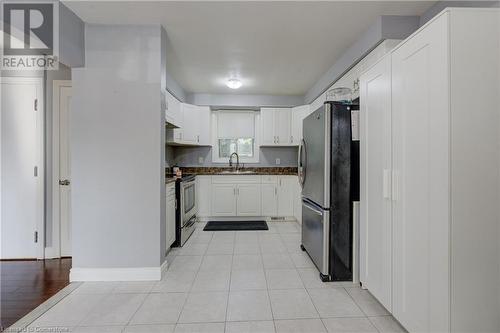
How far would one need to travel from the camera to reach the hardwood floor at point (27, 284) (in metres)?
1.99

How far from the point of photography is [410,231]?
150 centimetres

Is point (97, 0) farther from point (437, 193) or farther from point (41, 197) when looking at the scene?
point (437, 193)

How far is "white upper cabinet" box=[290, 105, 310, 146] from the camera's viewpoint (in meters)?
4.95

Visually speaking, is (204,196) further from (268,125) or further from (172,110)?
(268,125)

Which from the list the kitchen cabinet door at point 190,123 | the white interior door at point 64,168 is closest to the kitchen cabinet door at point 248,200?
the kitchen cabinet door at point 190,123

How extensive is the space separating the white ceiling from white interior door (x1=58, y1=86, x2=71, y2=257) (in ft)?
3.79

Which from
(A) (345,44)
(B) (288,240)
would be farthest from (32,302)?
(A) (345,44)

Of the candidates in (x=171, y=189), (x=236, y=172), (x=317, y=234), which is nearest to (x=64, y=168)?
(x=171, y=189)

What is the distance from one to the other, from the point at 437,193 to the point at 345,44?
2.26 metres

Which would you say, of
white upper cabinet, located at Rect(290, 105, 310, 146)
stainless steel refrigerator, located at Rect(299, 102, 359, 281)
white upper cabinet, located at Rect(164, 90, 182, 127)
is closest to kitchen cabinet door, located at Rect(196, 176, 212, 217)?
white upper cabinet, located at Rect(164, 90, 182, 127)

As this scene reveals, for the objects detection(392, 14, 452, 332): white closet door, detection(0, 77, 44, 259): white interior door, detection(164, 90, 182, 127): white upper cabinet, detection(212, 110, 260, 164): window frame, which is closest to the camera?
detection(392, 14, 452, 332): white closet door

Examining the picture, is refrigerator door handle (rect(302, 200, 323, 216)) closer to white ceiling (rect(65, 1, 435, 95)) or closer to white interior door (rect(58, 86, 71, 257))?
white ceiling (rect(65, 1, 435, 95))

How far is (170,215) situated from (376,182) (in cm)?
239

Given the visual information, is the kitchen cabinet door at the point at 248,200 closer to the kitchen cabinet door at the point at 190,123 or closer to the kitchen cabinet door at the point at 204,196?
the kitchen cabinet door at the point at 204,196
